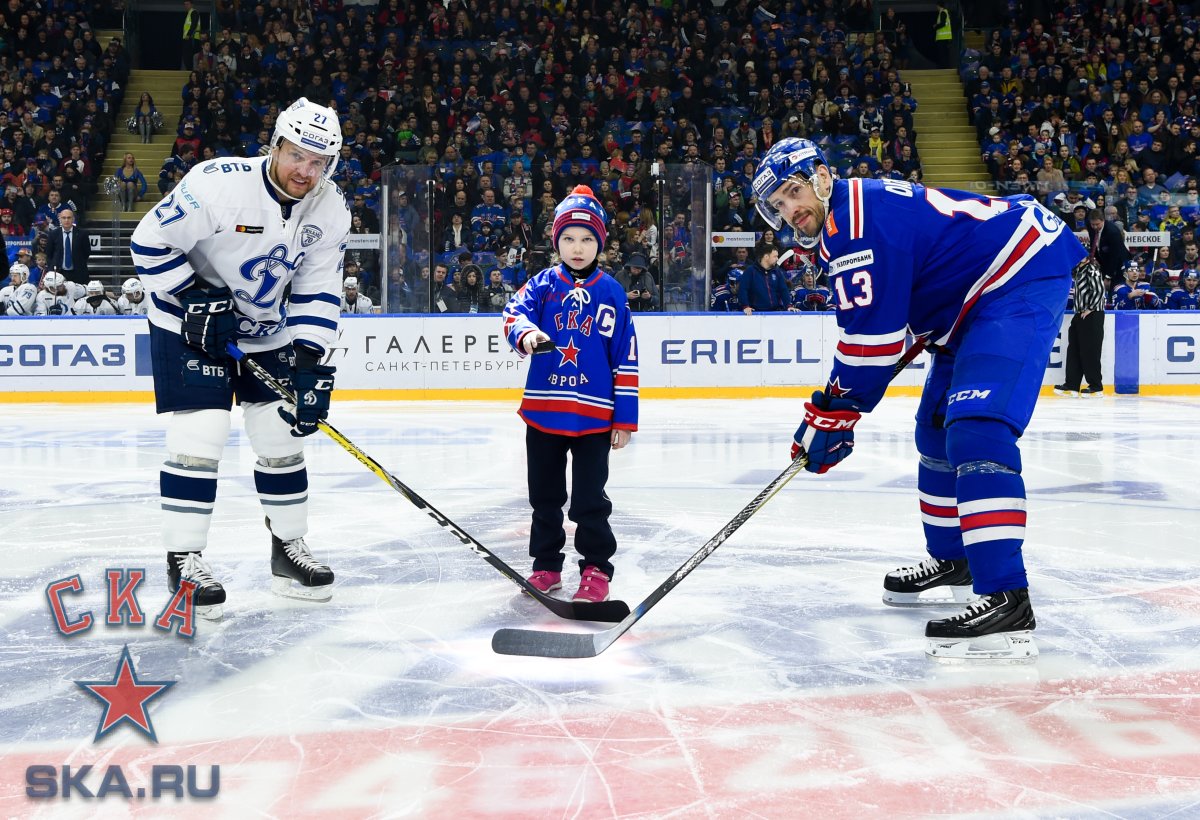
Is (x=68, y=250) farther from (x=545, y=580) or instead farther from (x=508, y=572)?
(x=508, y=572)

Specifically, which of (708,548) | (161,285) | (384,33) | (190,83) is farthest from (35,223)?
(708,548)

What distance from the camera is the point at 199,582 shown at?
2.77 metres

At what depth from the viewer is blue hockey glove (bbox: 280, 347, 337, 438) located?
2.79m

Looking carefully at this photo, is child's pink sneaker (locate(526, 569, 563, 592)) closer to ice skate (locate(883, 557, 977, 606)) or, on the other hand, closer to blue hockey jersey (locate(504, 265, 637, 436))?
blue hockey jersey (locate(504, 265, 637, 436))

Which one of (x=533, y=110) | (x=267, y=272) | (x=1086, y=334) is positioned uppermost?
(x=533, y=110)

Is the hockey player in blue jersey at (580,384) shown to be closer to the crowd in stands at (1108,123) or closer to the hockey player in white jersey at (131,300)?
the hockey player in white jersey at (131,300)

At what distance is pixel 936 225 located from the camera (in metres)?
2.46

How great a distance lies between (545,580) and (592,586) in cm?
18

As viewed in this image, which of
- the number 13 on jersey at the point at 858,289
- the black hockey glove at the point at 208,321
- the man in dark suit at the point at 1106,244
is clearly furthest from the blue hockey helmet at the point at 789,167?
the man in dark suit at the point at 1106,244

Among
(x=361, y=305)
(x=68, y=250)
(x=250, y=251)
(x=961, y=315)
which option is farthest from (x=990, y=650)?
(x=68, y=250)

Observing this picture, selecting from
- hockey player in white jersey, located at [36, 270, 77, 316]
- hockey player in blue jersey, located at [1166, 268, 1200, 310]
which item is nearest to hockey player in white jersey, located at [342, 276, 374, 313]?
hockey player in white jersey, located at [36, 270, 77, 316]

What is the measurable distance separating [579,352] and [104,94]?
1336 centimetres

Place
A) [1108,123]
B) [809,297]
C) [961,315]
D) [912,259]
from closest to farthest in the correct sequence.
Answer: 1. [912,259]
2. [961,315]
3. [809,297]
4. [1108,123]

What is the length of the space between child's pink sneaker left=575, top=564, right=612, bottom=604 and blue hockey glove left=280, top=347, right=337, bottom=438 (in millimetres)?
775
